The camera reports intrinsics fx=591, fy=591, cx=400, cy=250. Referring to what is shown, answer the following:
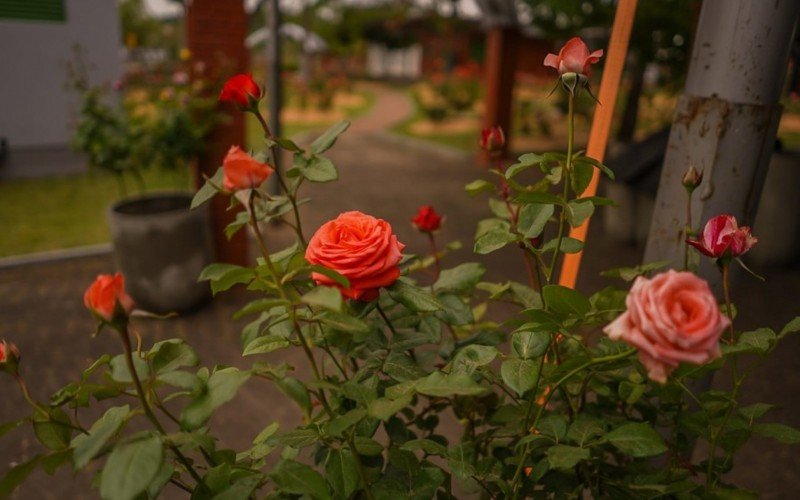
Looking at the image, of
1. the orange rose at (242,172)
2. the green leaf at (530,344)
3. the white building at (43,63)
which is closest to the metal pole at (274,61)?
the white building at (43,63)

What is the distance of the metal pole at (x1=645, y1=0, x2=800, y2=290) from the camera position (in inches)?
49.4

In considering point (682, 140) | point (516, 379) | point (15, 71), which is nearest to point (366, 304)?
point (516, 379)

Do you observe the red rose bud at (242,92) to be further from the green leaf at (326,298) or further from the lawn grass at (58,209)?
the lawn grass at (58,209)

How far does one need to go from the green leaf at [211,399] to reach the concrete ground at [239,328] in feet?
3.39

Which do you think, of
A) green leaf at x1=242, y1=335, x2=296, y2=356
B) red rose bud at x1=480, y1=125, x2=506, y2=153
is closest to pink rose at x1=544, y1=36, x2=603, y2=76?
red rose bud at x1=480, y1=125, x2=506, y2=153

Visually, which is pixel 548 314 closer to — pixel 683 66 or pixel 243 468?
pixel 243 468

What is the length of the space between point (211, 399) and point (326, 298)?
225mm

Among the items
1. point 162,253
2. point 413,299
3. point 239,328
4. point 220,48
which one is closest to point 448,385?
point 413,299

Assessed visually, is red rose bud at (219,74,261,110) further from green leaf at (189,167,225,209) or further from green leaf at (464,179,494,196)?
green leaf at (464,179,494,196)

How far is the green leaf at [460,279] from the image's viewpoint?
4.09 ft

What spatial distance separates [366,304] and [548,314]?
0.32m

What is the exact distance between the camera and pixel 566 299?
3.00 feet

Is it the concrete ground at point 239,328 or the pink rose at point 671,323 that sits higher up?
the pink rose at point 671,323

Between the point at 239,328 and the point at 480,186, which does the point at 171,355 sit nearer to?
the point at 480,186
